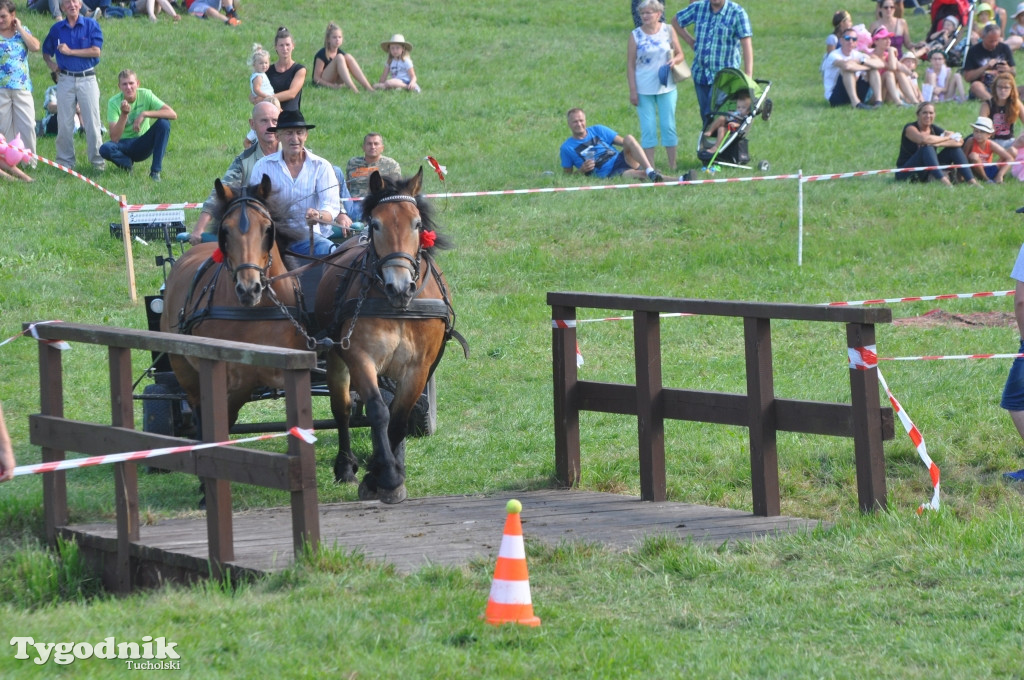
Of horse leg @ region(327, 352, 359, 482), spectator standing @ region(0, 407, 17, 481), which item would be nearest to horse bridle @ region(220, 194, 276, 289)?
horse leg @ region(327, 352, 359, 482)

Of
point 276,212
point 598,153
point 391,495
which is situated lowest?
point 391,495

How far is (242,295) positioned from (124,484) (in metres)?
1.43

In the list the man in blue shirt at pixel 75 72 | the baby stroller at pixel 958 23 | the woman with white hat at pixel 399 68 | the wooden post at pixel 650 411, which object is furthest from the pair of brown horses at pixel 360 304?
the baby stroller at pixel 958 23

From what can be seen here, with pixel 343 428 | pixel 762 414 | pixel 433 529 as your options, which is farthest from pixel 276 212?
pixel 762 414

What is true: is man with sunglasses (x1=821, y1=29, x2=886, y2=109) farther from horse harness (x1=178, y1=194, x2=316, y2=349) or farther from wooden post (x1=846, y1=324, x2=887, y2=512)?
wooden post (x1=846, y1=324, x2=887, y2=512)

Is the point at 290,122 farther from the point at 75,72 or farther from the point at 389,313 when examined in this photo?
the point at 75,72

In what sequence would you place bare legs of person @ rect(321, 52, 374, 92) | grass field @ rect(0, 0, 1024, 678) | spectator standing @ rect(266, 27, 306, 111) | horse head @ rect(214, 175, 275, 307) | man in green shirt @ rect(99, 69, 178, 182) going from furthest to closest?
1. bare legs of person @ rect(321, 52, 374, 92)
2. spectator standing @ rect(266, 27, 306, 111)
3. man in green shirt @ rect(99, 69, 178, 182)
4. horse head @ rect(214, 175, 275, 307)
5. grass field @ rect(0, 0, 1024, 678)

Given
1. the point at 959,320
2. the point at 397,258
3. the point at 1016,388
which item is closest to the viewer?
the point at 397,258

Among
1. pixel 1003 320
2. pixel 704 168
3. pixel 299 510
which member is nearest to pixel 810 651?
pixel 299 510

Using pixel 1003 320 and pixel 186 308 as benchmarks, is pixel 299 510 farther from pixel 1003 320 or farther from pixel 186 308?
pixel 1003 320

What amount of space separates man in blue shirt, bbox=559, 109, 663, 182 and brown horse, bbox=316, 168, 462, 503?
9.71 meters

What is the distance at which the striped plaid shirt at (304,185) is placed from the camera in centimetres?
894

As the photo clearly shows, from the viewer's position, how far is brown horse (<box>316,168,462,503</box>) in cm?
784

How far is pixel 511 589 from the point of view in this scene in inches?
201
